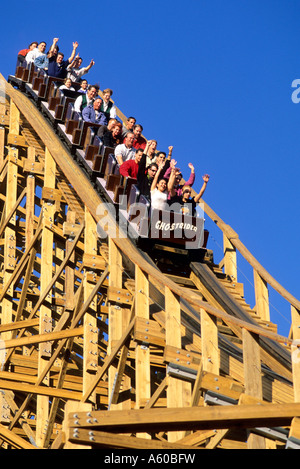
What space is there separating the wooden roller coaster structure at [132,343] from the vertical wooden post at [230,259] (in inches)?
0.6

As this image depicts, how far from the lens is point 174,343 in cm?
857

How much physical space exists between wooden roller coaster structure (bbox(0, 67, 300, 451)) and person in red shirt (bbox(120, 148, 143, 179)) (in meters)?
0.51

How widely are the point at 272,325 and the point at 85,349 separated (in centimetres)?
265

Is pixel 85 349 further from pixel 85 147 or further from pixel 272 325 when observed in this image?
pixel 85 147

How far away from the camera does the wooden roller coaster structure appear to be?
6469mm

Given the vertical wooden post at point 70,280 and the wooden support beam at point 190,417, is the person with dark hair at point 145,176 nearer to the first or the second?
the vertical wooden post at point 70,280

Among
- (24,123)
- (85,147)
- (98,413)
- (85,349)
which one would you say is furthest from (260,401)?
(24,123)

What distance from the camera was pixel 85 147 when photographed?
14.3 metres

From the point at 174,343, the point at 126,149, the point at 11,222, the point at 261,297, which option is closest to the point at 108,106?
the point at 126,149

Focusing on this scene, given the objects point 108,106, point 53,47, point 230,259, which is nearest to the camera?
point 230,259

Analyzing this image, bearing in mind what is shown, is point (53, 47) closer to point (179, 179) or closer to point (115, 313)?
point (179, 179)

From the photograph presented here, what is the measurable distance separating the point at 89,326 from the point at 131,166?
3.01 meters

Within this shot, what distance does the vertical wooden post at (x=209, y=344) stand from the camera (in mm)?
8070
